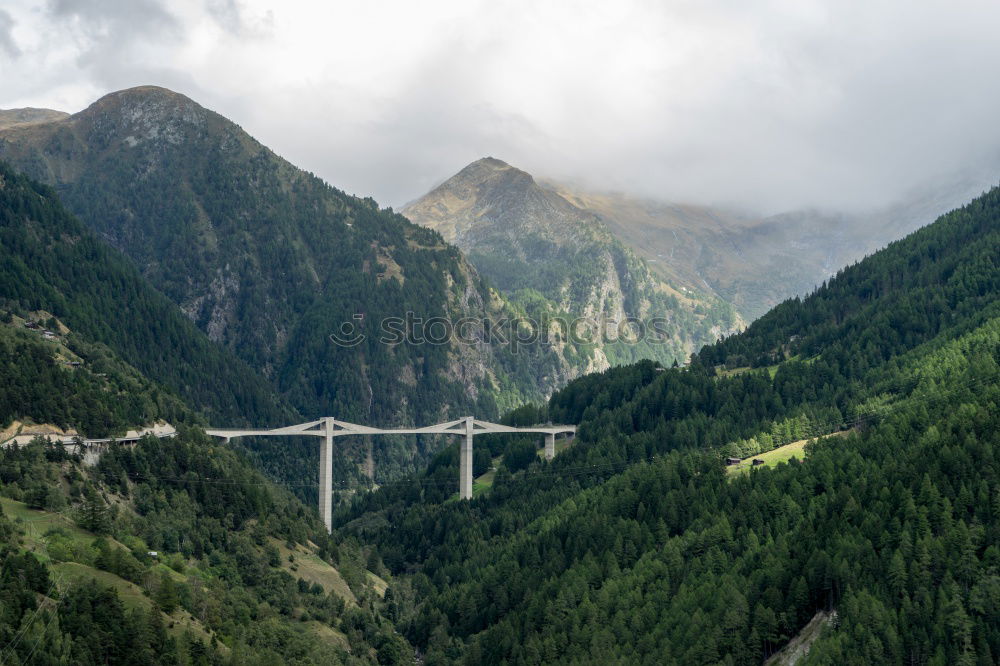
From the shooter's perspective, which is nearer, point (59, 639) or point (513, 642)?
point (59, 639)

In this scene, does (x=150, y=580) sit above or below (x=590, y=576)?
above

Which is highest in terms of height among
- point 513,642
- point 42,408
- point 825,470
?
point 42,408

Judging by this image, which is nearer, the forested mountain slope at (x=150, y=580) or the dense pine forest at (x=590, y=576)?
the forested mountain slope at (x=150, y=580)

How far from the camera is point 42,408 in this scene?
194750mm

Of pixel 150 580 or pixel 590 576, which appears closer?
pixel 150 580

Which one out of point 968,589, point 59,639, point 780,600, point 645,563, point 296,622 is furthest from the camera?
point 645,563

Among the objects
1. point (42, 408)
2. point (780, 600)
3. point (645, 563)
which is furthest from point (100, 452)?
point (780, 600)

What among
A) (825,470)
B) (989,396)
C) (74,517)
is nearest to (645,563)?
(825,470)

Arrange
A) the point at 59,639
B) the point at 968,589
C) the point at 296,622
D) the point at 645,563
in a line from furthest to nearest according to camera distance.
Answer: the point at 645,563, the point at 296,622, the point at 968,589, the point at 59,639

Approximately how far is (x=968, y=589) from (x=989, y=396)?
181ft

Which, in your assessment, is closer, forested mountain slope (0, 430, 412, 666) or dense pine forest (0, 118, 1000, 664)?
forested mountain slope (0, 430, 412, 666)

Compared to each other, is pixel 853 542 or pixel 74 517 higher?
pixel 74 517

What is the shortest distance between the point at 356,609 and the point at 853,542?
6723 cm

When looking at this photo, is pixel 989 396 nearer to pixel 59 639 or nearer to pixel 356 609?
pixel 356 609
